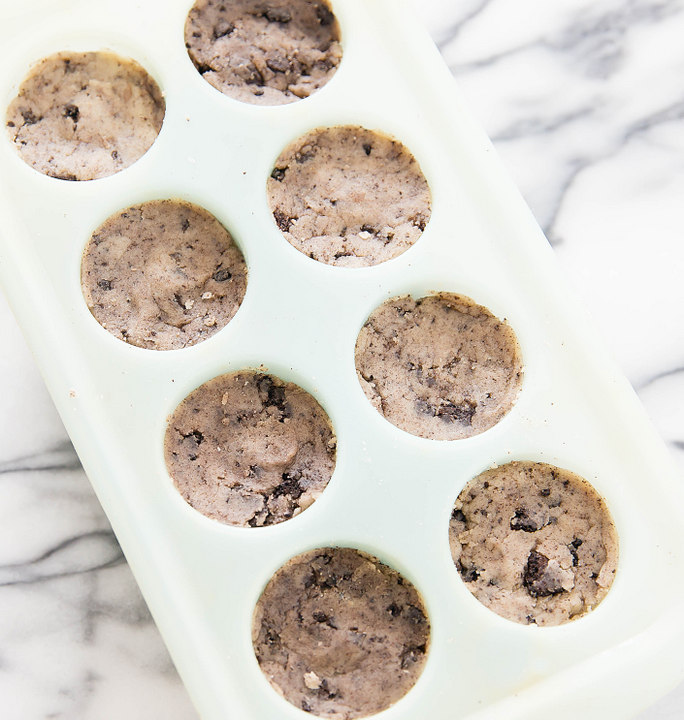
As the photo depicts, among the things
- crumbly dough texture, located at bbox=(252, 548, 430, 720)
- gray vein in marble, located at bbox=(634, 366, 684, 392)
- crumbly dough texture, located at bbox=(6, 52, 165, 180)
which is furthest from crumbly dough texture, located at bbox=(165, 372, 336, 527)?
gray vein in marble, located at bbox=(634, 366, 684, 392)

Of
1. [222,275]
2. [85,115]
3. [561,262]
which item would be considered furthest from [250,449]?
[561,262]

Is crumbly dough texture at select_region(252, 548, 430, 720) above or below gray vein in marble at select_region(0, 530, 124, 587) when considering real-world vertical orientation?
below

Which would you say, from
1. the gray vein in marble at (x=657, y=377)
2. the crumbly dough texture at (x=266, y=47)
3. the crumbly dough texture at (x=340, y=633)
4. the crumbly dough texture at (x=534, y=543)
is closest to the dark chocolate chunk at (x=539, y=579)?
the crumbly dough texture at (x=534, y=543)

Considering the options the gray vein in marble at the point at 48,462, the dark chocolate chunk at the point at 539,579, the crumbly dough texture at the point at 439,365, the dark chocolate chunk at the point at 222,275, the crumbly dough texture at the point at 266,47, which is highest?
the crumbly dough texture at the point at 266,47

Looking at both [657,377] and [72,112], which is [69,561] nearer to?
[72,112]

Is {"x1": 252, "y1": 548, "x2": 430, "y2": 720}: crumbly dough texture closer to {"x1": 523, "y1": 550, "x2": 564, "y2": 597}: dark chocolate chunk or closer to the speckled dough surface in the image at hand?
{"x1": 523, "y1": 550, "x2": 564, "y2": 597}: dark chocolate chunk

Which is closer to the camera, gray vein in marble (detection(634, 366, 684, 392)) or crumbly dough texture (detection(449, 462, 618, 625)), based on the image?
crumbly dough texture (detection(449, 462, 618, 625))

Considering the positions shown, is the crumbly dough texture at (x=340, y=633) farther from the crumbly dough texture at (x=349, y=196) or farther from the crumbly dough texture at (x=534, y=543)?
the crumbly dough texture at (x=349, y=196)

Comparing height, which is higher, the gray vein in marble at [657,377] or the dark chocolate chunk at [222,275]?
the dark chocolate chunk at [222,275]

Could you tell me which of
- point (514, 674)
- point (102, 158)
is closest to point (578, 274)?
point (514, 674)
